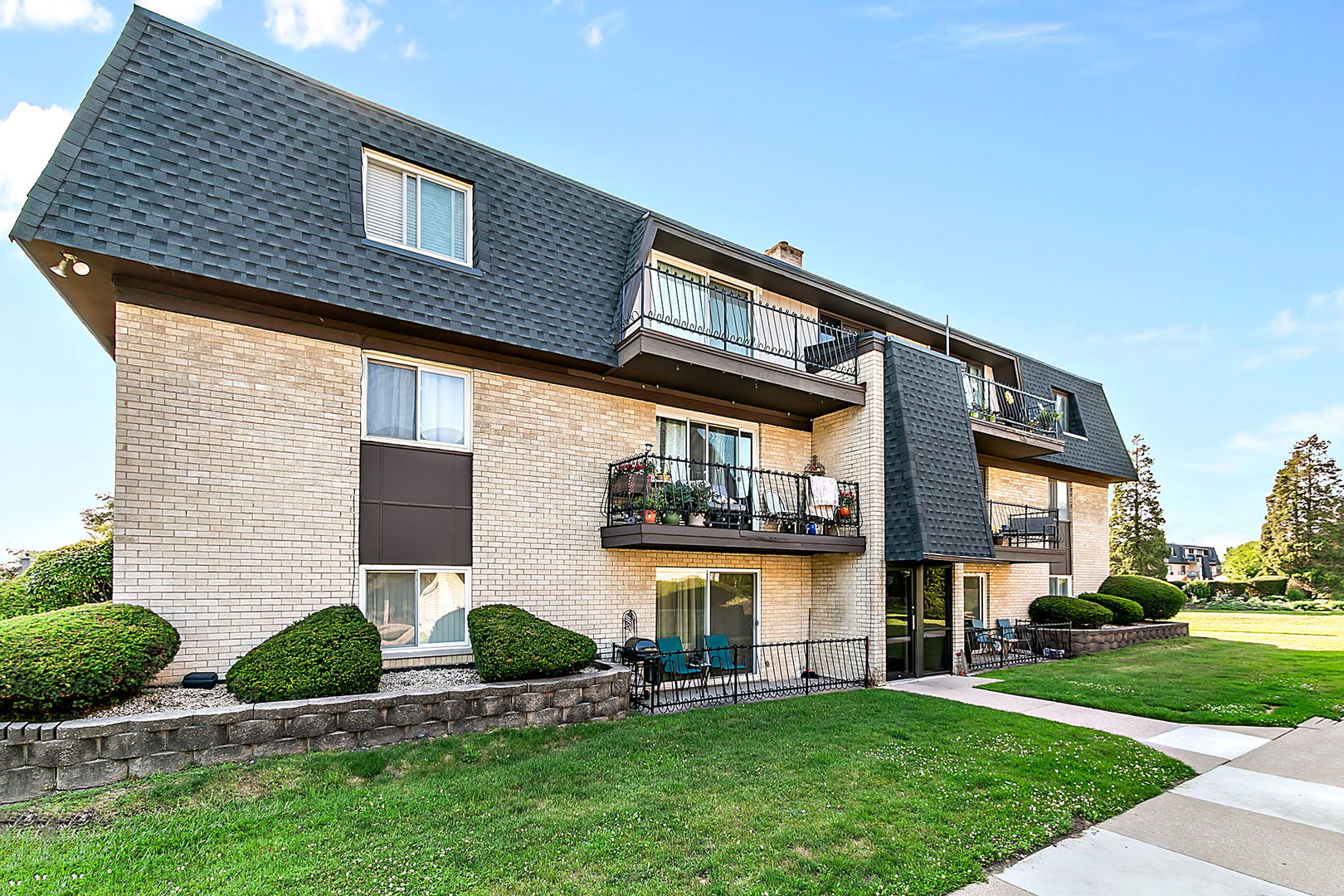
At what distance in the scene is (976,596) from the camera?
16.4 m

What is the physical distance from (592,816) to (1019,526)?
13.9 m

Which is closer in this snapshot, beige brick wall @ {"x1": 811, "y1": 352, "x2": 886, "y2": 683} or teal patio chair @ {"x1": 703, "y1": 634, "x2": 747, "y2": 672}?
teal patio chair @ {"x1": 703, "y1": 634, "x2": 747, "y2": 672}

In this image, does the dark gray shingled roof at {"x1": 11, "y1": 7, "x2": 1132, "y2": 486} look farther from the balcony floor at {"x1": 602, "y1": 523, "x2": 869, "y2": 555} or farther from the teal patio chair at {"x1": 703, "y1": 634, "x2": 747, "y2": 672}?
the teal patio chair at {"x1": 703, "y1": 634, "x2": 747, "y2": 672}

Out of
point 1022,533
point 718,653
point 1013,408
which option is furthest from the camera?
point 1013,408

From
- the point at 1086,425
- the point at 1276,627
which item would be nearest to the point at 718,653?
the point at 1086,425

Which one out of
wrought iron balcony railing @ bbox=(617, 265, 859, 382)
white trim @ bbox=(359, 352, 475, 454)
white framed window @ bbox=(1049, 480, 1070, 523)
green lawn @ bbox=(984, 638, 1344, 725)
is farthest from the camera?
white framed window @ bbox=(1049, 480, 1070, 523)

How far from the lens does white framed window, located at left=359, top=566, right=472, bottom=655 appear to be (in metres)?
8.42

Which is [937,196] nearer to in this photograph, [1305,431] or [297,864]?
[297,864]

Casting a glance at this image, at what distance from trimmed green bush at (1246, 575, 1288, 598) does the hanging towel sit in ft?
132

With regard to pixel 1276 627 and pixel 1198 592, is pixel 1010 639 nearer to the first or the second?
pixel 1276 627

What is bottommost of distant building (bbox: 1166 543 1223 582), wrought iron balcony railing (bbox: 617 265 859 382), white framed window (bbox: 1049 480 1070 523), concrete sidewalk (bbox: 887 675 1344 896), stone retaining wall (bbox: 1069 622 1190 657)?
distant building (bbox: 1166 543 1223 582)

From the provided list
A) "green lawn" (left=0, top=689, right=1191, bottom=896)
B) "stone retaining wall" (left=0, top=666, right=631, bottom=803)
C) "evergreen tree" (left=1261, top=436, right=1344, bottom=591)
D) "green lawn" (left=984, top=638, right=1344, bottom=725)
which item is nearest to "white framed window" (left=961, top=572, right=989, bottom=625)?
"green lawn" (left=984, top=638, right=1344, bottom=725)

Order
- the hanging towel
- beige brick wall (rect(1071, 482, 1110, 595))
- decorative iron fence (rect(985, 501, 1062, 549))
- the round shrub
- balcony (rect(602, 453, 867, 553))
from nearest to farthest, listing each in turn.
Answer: balcony (rect(602, 453, 867, 553)) < the hanging towel < decorative iron fence (rect(985, 501, 1062, 549)) < the round shrub < beige brick wall (rect(1071, 482, 1110, 595))

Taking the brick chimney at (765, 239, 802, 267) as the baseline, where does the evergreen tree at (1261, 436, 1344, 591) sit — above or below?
below
